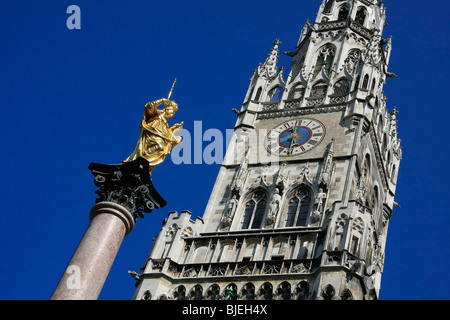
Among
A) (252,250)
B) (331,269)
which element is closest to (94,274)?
(331,269)

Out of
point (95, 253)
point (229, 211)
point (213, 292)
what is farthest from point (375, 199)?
point (95, 253)

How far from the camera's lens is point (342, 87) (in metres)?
46.1

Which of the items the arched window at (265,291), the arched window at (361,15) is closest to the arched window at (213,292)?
the arched window at (265,291)

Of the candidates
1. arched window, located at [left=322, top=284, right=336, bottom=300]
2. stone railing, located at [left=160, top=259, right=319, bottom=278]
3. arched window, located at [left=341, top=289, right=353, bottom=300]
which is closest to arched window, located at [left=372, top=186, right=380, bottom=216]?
stone railing, located at [left=160, top=259, right=319, bottom=278]

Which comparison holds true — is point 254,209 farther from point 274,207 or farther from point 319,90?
point 319,90

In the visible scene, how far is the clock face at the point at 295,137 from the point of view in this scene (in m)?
41.1

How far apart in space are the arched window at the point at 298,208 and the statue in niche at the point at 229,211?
269 cm

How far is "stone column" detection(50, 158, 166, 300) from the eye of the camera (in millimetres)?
18766

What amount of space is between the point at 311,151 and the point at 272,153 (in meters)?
2.17

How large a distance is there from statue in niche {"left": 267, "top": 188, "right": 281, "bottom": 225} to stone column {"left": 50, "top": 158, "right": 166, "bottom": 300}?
608 inches

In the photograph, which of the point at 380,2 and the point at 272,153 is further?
the point at 380,2

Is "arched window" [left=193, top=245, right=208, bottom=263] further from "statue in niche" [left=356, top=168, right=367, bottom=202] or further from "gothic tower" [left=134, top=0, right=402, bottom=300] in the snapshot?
"statue in niche" [left=356, top=168, right=367, bottom=202]
